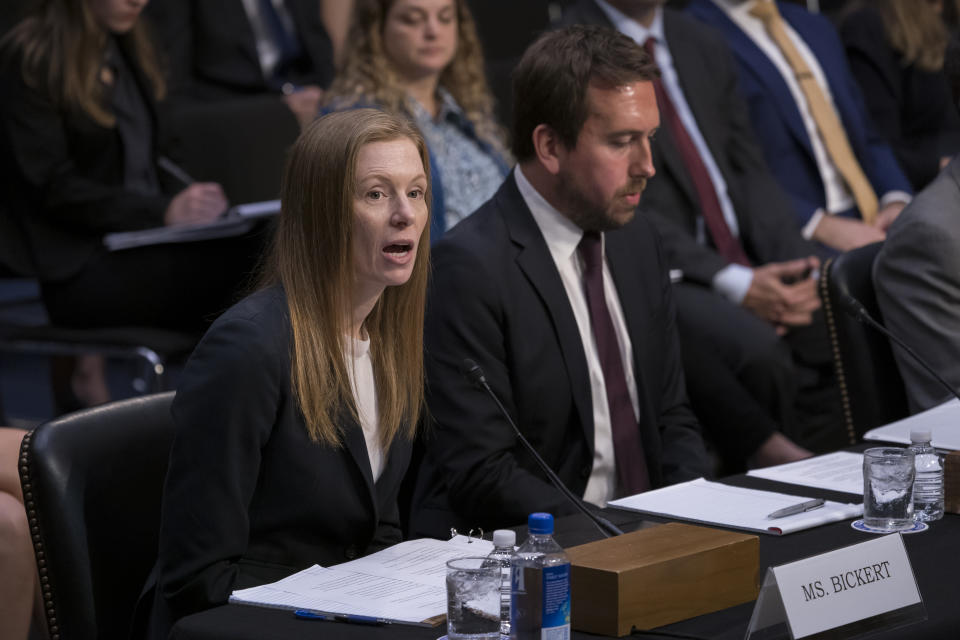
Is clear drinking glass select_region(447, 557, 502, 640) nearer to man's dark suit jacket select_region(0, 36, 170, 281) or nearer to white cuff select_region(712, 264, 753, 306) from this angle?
white cuff select_region(712, 264, 753, 306)

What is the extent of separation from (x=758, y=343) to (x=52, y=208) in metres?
1.94

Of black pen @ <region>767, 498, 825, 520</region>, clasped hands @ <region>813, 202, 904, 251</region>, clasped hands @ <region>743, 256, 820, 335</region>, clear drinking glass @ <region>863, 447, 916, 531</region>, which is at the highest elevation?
clear drinking glass @ <region>863, 447, 916, 531</region>

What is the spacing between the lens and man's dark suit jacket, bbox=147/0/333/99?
4590 millimetres

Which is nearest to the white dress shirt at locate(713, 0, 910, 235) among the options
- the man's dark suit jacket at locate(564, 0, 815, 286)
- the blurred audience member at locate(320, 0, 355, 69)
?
the man's dark suit jacket at locate(564, 0, 815, 286)

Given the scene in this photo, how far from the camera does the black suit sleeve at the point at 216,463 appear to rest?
5.78 feet

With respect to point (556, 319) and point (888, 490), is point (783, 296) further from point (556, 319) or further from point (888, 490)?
point (888, 490)

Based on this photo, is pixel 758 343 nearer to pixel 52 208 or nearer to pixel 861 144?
pixel 861 144

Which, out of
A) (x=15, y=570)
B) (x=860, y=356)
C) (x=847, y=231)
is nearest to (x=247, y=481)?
(x=15, y=570)

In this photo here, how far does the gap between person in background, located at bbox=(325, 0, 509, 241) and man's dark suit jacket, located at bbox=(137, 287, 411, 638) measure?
5.47ft

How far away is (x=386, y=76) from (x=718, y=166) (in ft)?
3.40

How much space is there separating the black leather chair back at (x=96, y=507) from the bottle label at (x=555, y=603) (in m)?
0.80

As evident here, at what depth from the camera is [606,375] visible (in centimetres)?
252

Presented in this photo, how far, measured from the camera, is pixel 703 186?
3887mm

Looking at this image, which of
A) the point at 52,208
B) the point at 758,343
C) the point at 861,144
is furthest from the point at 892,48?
the point at 52,208
